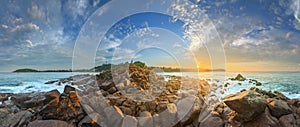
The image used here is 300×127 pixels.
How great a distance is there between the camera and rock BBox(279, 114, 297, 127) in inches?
181

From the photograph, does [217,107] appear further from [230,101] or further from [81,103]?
[81,103]

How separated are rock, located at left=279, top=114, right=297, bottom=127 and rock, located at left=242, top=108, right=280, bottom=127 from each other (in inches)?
5.4

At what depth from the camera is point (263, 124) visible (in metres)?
4.51

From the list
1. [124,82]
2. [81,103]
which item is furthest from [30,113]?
[124,82]

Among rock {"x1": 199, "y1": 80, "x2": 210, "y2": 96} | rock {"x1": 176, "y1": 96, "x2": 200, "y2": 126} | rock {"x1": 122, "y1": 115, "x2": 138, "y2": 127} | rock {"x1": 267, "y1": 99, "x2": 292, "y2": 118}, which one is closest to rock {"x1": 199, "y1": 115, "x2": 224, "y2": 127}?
rock {"x1": 176, "y1": 96, "x2": 200, "y2": 126}

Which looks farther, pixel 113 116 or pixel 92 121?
pixel 113 116

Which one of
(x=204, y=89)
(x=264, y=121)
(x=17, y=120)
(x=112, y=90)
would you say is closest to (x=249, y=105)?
(x=264, y=121)

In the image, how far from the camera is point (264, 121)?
4535 millimetres

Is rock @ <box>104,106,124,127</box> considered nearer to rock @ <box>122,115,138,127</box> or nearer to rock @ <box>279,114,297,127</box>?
rock @ <box>122,115,138,127</box>

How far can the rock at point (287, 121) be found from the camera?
459 cm

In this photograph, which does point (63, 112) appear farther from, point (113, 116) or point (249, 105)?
point (249, 105)

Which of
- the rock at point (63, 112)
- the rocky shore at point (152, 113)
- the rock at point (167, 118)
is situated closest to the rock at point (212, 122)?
the rocky shore at point (152, 113)

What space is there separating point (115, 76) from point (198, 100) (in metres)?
3.77

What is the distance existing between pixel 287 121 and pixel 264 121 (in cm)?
Result: 66
